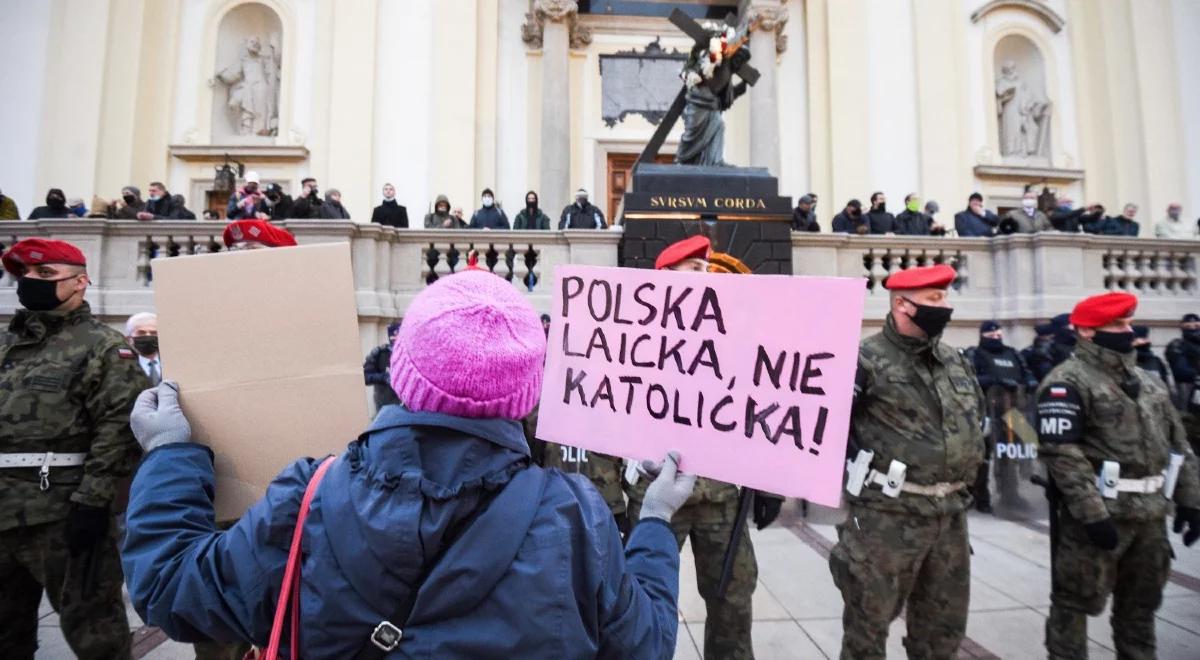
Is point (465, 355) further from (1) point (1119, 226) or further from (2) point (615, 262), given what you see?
(1) point (1119, 226)

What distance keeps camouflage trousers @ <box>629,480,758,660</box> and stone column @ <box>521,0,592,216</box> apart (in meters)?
11.0

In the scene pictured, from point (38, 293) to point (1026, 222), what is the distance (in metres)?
11.8

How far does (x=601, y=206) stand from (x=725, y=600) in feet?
40.7

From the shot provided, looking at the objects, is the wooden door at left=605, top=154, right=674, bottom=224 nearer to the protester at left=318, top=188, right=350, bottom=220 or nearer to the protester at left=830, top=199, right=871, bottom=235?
the protester at left=830, top=199, right=871, bottom=235

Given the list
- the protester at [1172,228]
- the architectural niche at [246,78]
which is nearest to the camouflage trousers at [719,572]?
the protester at [1172,228]

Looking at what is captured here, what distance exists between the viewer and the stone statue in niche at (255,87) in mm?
14156

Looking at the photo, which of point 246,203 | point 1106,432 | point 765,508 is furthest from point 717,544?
point 246,203

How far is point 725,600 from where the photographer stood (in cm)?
298

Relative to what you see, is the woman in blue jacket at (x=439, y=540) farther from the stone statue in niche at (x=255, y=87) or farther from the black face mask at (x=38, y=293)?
the stone statue in niche at (x=255, y=87)

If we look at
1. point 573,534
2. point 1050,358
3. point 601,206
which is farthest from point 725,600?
point 601,206

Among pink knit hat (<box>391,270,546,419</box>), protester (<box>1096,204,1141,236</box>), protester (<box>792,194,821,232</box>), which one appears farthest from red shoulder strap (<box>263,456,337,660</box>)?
protester (<box>1096,204,1141,236</box>)

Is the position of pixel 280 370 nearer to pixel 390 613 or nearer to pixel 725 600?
pixel 390 613

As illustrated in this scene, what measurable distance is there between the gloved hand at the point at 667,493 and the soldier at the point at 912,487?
1.56 metres

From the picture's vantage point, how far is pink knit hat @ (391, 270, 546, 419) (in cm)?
112
